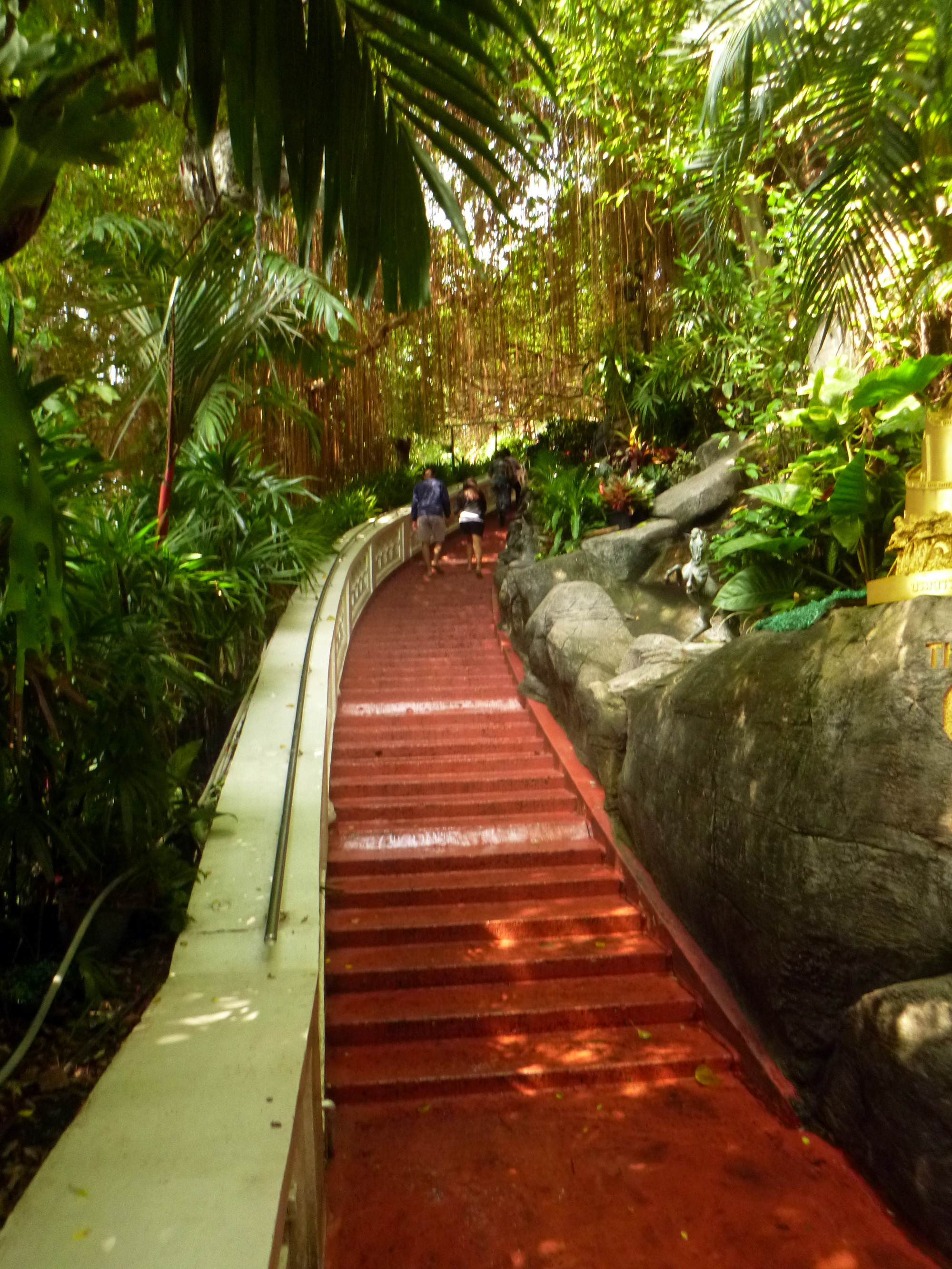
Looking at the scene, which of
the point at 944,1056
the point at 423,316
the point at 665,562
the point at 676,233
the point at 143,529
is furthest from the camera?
the point at 423,316

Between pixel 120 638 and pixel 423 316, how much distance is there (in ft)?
36.5

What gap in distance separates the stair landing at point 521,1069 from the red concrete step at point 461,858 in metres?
0.01

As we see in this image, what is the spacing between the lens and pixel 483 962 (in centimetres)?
457

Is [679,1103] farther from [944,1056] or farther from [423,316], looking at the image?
[423,316]

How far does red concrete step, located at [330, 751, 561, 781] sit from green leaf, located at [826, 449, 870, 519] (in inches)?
101

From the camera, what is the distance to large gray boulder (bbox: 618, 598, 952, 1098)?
3.25 meters

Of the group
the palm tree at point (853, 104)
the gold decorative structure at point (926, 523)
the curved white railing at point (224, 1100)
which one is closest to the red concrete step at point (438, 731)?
the curved white railing at point (224, 1100)

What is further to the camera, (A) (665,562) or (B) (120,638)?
(A) (665,562)

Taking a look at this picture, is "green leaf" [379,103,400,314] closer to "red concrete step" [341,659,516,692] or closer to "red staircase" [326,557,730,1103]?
"red staircase" [326,557,730,1103]

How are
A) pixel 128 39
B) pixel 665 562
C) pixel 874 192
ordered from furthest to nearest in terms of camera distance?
pixel 665 562, pixel 874 192, pixel 128 39

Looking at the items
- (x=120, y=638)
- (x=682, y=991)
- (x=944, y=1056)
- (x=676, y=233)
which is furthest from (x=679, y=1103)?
(x=676, y=233)

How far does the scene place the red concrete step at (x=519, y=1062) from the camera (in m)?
3.89

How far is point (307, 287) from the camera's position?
6441 mm

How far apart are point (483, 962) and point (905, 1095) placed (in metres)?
2.11
